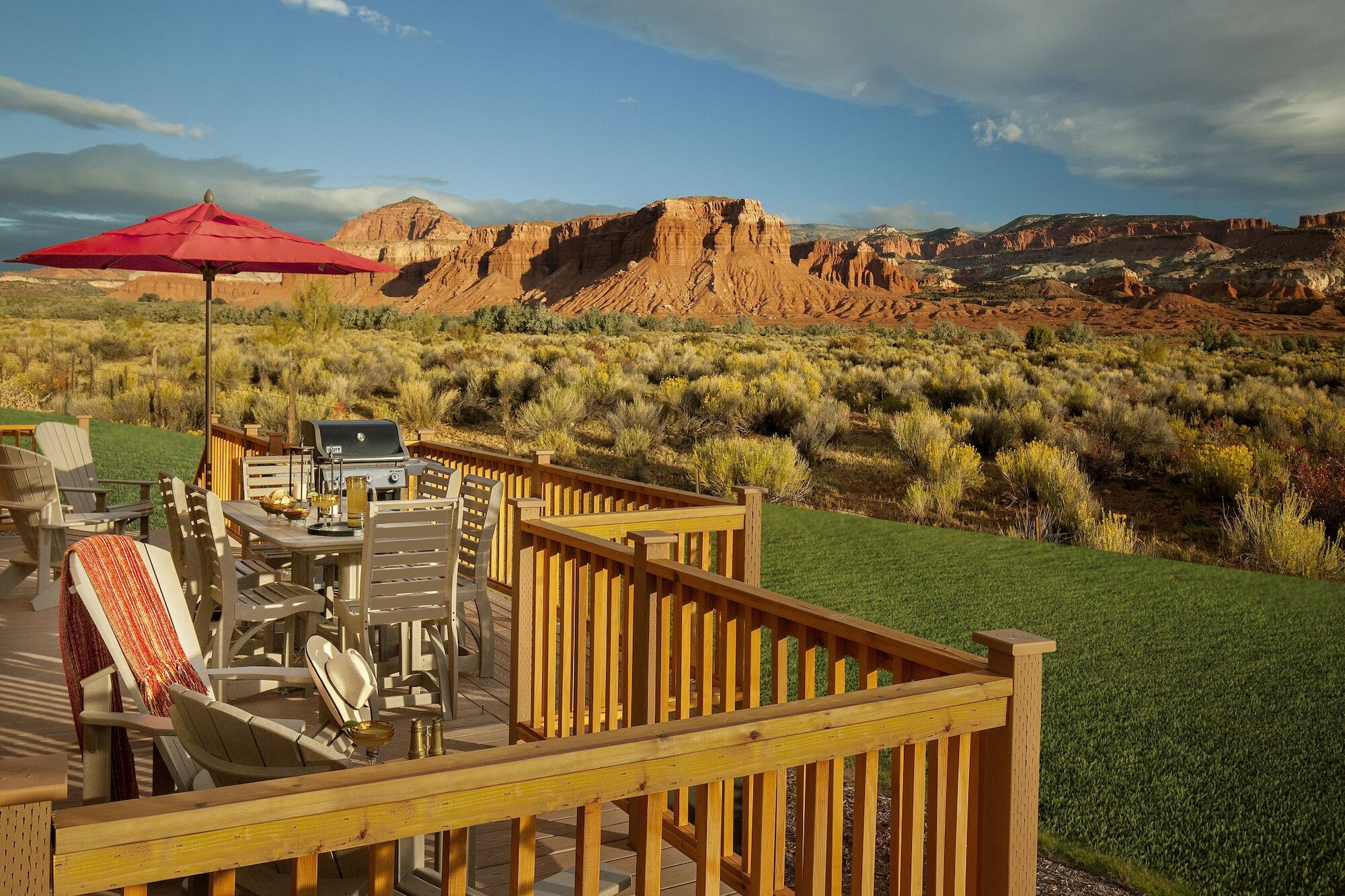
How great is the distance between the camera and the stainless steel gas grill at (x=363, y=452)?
21.0ft

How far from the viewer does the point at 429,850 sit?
3086 mm

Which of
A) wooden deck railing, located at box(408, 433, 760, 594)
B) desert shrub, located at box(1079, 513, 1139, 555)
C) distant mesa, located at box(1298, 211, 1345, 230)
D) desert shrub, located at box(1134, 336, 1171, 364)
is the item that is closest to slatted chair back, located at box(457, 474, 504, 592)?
wooden deck railing, located at box(408, 433, 760, 594)

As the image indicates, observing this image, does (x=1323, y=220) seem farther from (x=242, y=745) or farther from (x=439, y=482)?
(x=242, y=745)

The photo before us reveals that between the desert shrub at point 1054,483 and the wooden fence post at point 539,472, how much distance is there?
6.14 m

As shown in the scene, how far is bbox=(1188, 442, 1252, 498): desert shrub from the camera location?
11312mm

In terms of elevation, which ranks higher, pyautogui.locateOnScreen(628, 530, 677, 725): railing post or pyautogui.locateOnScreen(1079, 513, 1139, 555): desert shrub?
pyautogui.locateOnScreen(628, 530, 677, 725): railing post

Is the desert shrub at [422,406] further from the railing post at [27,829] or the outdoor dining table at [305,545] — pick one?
the railing post at [27,829]

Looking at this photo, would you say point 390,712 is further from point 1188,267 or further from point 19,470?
point 1188,267

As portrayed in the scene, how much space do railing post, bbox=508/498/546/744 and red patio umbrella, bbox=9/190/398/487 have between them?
2830 millimetres

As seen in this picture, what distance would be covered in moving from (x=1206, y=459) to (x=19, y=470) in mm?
12181

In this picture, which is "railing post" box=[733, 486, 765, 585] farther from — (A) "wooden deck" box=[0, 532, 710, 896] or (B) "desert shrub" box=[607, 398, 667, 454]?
(B) "desert shrub" box=[607, 398, 667, 454]

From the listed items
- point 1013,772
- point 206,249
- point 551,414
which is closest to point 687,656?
point 1013,772

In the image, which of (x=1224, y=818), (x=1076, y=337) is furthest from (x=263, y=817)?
(x=1076, y=337)

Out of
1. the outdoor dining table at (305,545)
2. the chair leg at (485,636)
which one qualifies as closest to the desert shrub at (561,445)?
the outdoor dining table at (305,545)
